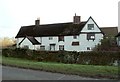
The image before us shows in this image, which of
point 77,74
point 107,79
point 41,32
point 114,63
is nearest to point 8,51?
point 114,63

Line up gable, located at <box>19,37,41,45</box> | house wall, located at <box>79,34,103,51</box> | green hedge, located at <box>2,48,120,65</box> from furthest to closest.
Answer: gable, located at <box>19,37,41,45</box>, house wall, located at <box>79,34,103,51</box>, green hedge, located at <box>2,48,120,65</box>

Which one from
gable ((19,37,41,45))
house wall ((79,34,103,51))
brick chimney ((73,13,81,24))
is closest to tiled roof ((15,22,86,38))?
brick chimney ((73,13,81,24))

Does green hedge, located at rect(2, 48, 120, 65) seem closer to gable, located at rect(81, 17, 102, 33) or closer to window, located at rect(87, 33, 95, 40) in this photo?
window, located at rect(87, 33, 95, 40)

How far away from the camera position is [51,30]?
230ft

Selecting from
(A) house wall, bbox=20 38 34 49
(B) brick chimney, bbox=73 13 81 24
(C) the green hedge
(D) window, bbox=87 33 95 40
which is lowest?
(C) the green hedge

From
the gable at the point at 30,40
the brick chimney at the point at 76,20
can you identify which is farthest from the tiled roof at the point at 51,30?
the gable at the point at 30,40

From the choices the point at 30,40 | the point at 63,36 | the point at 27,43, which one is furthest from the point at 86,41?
the point at 27,43

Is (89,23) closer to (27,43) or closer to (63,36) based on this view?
(63,36)

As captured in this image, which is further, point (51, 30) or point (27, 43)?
point (51, 30)

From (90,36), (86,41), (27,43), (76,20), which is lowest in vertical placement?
(27,43)

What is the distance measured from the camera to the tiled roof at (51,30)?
213 feet

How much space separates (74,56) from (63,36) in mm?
34015

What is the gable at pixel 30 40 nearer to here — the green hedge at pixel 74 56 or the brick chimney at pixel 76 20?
the brick chimney at pixel 76 20

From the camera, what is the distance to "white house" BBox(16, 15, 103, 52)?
62844mm
